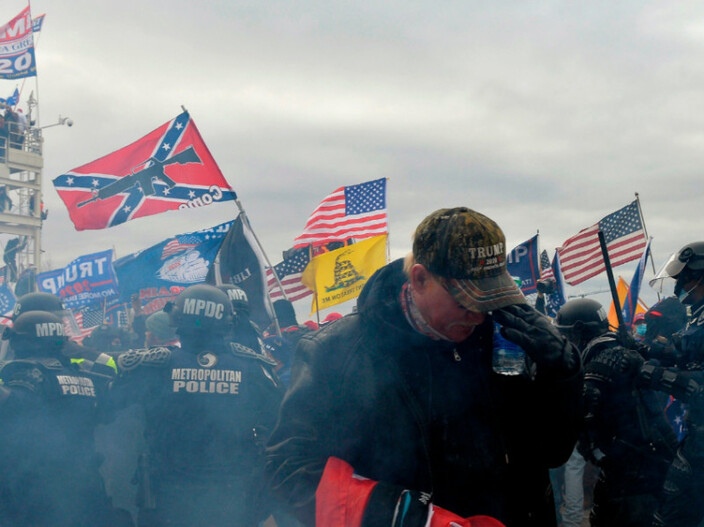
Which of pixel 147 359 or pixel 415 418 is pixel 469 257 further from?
pixel 147 359

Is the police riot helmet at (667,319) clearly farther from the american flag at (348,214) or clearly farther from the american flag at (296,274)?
the american flag at (296,274)

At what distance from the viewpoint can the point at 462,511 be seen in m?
2.01

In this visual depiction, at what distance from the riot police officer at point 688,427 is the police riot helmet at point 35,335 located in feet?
13.4

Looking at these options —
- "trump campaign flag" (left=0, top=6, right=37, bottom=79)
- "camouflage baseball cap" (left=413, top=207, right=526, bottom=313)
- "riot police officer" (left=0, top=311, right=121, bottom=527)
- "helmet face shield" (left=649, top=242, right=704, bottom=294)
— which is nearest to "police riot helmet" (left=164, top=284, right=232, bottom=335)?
"riot police officer" (left=0, top=311, right=121, bottom=527)

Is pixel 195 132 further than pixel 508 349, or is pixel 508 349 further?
pixel 195 132

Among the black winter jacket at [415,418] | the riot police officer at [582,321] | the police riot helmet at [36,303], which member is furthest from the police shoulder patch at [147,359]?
the riot police officer at [582,321]

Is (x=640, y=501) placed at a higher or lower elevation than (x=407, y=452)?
lower

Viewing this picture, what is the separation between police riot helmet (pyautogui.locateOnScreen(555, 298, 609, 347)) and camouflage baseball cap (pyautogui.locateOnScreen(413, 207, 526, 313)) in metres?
3.85

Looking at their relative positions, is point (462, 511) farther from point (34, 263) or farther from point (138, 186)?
point (34, 263)

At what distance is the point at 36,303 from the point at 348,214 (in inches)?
277

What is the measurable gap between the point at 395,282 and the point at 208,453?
103 inches

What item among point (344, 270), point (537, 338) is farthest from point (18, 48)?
point (537, 338)

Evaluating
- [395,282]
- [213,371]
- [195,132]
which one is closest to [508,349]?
[395,282]

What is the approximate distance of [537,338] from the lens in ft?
6.53
